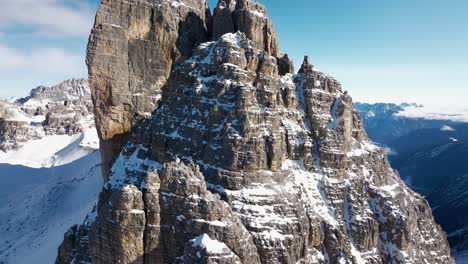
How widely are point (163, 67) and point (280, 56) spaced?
2096 cm

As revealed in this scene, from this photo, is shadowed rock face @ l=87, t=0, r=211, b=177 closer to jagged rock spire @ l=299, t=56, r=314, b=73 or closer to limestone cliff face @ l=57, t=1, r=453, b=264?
limestone cliff face @ l=57, t=1, r=453, b=264

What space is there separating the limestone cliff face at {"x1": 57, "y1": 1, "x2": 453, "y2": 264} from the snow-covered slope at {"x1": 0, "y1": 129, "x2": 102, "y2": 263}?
55.3 meters

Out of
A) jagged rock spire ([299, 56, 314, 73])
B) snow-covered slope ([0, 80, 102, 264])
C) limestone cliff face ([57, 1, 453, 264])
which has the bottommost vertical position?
snow-covered slope ([0, 80, 102, 264])

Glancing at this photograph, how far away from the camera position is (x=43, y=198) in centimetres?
14362

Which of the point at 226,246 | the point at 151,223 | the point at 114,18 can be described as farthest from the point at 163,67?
the point at 226,246

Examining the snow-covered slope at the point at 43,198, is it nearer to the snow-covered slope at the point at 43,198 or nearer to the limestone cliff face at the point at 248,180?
the snow-covered slope at the point at 43,198

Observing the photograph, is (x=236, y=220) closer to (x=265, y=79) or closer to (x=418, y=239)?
(x=265, y=79)

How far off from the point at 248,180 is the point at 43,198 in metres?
121

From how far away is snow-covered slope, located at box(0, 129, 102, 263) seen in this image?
10275cm

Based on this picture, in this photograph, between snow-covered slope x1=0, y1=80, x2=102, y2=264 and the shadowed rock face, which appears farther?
snow-covered slope x1=0, y1=80, x2=102, y2=264

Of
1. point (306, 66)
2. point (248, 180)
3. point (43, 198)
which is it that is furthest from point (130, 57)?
point (43, 198)

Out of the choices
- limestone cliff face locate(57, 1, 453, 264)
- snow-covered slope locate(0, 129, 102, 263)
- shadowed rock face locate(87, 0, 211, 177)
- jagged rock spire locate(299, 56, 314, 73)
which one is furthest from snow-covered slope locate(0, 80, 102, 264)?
jagged rock spire locate(299, 56, 314, 73)

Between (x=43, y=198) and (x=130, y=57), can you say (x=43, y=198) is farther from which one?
(x=130, y=57)

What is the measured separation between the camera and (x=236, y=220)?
43.3m
